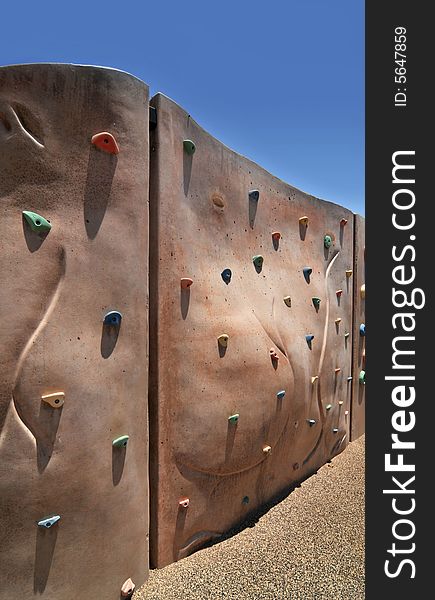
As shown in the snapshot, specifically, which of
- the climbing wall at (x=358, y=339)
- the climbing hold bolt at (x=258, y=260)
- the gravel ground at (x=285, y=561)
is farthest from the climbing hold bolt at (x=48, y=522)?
the climbing wall at (x=358, y=339)

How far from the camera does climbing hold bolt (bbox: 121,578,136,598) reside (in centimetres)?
245

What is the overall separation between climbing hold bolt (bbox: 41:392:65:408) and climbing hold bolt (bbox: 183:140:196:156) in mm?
2077

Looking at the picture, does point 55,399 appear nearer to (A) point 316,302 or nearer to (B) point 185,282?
(B) point 185,282

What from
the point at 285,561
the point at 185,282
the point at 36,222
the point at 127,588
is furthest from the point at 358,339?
the point at 36,222

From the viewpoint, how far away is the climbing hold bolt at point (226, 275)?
3234mm

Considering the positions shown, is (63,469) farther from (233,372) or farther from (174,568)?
(233,372)

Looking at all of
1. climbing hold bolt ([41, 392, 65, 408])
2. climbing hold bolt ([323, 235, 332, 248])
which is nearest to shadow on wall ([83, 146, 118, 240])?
climbing hold bolt ([41, 392, 65, 408])

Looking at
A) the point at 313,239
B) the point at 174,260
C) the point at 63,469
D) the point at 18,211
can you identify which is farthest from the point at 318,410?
the point at 18,211

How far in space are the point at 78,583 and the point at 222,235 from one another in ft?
9.08

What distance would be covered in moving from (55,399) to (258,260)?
228cm

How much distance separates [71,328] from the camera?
223 cm

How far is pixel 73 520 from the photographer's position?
224 centimetres

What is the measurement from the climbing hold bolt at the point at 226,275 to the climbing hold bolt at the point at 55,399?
65.3 inches

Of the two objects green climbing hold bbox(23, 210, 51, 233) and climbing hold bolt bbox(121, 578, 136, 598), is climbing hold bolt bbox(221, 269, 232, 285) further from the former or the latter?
climbing hold bolt bbox(121, 578, 136, 598)
